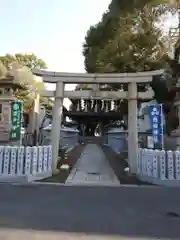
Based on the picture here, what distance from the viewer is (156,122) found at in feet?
44.4

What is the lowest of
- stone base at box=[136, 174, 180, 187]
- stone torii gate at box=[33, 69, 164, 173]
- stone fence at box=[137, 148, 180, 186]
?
stone base at box=[136, 174, 180, 187]

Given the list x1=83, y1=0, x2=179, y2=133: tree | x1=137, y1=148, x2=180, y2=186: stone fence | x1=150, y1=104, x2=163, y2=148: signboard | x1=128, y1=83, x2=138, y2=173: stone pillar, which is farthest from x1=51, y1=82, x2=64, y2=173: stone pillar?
x1=83, y1=0, x2=179, y2=133: tree

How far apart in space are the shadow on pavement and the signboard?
426cm

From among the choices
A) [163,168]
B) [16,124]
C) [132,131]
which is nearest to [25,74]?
[16,124]

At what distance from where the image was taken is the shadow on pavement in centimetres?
525

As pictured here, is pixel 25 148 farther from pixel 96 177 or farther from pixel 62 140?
pixel 62 140

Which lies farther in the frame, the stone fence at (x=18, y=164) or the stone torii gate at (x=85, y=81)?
the stone torii gate at (x=85, y=81)

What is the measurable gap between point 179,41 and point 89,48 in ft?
38.6

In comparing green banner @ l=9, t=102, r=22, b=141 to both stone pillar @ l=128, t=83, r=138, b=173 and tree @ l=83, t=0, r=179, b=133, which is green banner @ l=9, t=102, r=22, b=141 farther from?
tree @ l=83, t=0, r=179, b=133

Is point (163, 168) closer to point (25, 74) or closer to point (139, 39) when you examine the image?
point (139, 39)

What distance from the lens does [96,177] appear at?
39.5 feet

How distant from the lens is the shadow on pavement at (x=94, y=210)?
525 cm

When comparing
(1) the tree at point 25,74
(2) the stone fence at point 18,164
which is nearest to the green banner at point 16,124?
(1) the tree at point 25,74

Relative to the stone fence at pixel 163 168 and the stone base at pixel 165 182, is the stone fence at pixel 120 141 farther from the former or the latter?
the stone base at pixel 165 182
